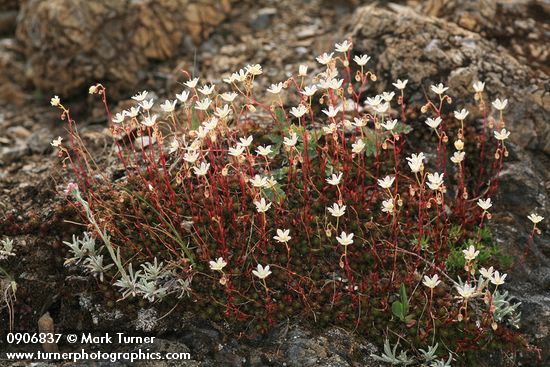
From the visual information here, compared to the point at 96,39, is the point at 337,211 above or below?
above

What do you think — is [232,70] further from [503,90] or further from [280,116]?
[503,90]


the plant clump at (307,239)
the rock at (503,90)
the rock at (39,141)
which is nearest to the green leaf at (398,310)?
the plant clump at (307,239)

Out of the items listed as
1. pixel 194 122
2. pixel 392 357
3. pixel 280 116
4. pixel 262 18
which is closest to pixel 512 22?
pixel 280 116

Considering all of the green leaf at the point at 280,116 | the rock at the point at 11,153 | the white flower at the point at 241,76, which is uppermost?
the white flower at the point at 241,76

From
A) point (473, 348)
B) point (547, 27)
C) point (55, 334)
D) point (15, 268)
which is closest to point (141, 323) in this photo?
point (55, 334)

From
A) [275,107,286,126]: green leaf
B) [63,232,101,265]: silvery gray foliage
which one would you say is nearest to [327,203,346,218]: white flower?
[275,107,286,126]: green leaf

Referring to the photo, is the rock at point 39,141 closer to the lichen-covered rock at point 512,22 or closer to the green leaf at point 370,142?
the green leaf at point 370,142
